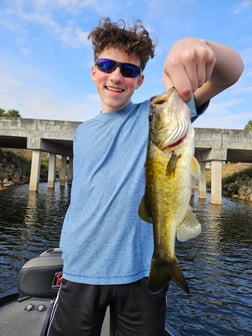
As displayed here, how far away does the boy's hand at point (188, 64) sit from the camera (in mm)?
1781

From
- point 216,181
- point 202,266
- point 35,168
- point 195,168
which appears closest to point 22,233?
point 202,266

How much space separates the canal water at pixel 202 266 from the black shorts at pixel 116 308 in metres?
4.27

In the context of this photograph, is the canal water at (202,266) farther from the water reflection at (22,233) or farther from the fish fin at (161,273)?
the fish fin at (161,273)

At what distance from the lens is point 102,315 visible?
97.3 inches

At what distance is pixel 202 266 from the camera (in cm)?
1016

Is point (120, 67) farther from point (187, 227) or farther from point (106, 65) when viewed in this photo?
point (187, 227)

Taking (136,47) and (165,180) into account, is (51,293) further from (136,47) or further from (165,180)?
(136,47)

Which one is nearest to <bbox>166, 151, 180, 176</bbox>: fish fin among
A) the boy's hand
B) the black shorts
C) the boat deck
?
the boy's hand

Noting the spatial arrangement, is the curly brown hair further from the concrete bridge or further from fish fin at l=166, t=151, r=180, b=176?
the concrete bridge

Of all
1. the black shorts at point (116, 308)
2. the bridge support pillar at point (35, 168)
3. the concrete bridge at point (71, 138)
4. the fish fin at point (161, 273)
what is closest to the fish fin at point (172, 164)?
the fish fin at point (161, 273)

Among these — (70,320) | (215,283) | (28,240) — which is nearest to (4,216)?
(28,240)

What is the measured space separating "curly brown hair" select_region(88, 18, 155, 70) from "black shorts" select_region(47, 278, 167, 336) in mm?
2030

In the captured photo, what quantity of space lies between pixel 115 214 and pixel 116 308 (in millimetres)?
781

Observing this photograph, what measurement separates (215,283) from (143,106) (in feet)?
25.1
